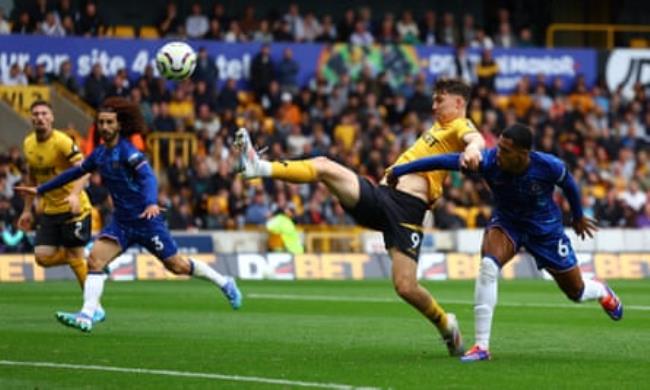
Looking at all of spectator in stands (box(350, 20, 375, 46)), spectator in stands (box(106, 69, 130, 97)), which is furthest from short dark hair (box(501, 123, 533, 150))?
spectator in stands (box(350, 20, 375, 46))

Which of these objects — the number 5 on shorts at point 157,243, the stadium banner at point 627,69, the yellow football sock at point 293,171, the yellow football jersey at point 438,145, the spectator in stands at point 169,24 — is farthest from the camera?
the stadium banner at point 627,69

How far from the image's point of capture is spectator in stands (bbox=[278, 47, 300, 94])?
3919 cm

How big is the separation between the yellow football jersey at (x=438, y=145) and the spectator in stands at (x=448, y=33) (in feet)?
92.2

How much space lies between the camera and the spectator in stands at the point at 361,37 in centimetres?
4109

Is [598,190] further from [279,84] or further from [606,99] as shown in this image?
[279,84]

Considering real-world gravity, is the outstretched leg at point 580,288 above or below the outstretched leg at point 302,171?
below

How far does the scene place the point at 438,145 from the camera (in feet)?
48.7

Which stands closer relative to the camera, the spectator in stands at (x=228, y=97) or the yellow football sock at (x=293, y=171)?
the yellow football sock at (x=293, y=171)

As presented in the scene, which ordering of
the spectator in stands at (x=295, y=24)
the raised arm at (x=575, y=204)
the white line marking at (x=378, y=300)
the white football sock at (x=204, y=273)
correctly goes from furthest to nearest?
the spectator in stands at (x=295, y=24), the white line marking at (x=378, y=300), the white football sock at (x=204, y=273), the raised arm at (x=575, y=204)

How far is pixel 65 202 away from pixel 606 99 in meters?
25.1

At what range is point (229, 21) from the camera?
40.8 metres

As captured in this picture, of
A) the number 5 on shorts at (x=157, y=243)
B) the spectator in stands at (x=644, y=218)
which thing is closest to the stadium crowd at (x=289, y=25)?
the spectator in stands at (x=644, y=218)

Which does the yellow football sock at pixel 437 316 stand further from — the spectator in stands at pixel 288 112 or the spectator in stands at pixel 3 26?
the spectator in stands at pixel 288 112

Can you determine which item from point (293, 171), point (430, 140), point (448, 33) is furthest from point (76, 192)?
point (448, 33)
